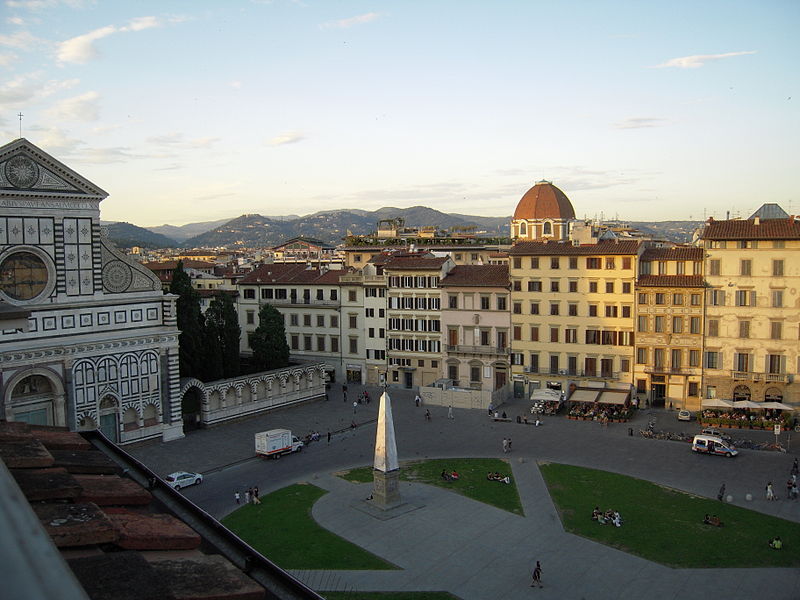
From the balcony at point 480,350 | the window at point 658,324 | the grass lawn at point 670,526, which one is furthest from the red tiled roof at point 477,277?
the grass lawn at point 670,526

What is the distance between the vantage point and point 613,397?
56.2m

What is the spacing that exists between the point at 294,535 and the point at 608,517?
14.9 m

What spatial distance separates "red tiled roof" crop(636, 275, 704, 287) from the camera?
5588 centimetres

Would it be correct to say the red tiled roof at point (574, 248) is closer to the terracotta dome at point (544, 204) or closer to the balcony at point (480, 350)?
the balcony at point (480, 350)

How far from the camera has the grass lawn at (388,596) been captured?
1031 inches

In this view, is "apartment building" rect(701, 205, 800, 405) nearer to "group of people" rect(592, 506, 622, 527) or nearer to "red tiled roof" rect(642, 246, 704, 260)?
"red tiled roof" rect(642, 246, 704, 260)

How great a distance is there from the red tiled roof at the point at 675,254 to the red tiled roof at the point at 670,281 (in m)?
1.56

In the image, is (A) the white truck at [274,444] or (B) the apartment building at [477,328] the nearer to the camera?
(A) the white truck at [274,444]

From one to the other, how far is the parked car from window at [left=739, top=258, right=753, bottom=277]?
42.3 m

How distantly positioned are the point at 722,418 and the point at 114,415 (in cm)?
4340

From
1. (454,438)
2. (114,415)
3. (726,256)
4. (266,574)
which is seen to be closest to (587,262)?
(726,256)

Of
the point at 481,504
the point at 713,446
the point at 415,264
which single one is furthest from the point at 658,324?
the point at 481,504

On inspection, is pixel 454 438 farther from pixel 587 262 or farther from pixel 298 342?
pixel 298 342

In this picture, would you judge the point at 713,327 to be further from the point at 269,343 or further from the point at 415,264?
the point at 269,343
